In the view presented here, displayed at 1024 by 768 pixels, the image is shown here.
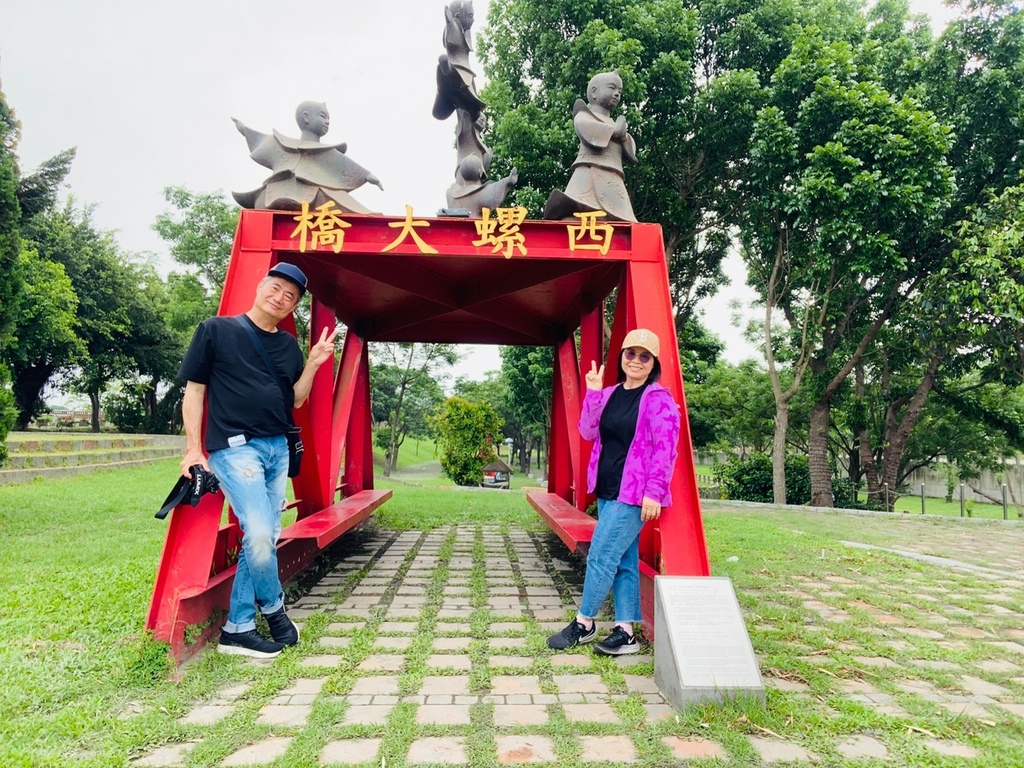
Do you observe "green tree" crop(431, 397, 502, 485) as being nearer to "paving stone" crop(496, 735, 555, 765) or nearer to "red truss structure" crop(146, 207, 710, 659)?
"red truss structure" crop(146, 207, 710, 659)

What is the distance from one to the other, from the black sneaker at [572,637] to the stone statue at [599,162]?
274cm

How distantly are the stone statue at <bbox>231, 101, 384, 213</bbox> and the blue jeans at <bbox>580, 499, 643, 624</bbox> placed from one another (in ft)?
9.08

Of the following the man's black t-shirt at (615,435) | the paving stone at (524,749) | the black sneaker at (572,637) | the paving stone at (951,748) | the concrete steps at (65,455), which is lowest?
the paving stone at (524,749)

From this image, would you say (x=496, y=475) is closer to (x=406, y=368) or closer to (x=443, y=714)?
(x=406, y=368)

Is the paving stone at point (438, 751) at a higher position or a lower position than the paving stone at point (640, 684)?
lower

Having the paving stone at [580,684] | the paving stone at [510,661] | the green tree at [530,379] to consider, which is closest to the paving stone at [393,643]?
the paving stone at [510,661]

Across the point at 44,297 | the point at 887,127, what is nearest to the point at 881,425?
the point at 887,127

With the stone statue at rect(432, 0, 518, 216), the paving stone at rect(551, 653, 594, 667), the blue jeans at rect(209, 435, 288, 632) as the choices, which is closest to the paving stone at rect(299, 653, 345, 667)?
the blue jeans at rect(209, 435, 288, 632)

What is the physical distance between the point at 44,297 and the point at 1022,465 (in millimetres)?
37519

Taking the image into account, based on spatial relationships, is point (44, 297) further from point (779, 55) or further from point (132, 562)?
point (779, 55)

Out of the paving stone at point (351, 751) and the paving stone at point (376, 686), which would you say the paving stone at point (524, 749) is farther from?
the paving stone at point (376, 686)

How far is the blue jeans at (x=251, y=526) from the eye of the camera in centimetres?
339

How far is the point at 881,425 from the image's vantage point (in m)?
18.2

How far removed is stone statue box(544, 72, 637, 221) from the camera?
4531 millimetres
